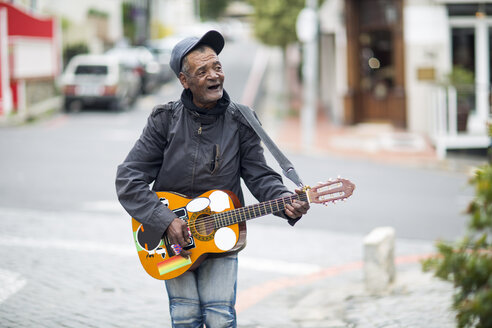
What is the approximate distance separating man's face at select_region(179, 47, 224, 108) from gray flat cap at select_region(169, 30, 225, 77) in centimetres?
4

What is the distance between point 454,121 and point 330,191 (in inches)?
556

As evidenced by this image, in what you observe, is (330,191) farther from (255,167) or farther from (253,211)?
(255,167)

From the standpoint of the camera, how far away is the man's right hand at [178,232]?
12.6 ft

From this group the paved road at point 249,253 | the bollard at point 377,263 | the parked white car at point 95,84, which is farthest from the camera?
the parked white car at point 95,84

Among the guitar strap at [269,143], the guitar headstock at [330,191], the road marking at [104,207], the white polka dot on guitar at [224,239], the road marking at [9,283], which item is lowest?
the road marking at [9,283]

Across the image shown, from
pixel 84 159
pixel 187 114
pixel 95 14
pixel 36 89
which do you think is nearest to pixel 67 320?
pixel 187 114

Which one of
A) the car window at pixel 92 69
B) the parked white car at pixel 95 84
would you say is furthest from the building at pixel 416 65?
the car window at pixel 92 69

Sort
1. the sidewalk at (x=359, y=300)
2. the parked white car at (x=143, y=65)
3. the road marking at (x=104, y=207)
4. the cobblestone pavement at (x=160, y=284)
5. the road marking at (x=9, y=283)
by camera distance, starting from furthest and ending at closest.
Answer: the parked white car at (x=143, y=65), the road marking at (x=104, y=207), the road marking at (x=9, y=283), the cobblestone pavement at (x=160, y=284), the sidewalk at (x=359, y=300)

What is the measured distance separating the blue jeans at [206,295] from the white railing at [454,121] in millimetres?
13530

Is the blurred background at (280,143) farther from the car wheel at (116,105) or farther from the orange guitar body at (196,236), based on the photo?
Answer: the orange guitar body at (196,236)

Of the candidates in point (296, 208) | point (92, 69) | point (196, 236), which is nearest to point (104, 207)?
point (196, 236)

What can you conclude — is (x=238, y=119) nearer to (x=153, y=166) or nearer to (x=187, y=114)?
(x=187, y=114)

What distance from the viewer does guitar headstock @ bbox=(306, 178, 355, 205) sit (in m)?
3.74

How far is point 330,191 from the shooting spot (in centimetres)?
375
